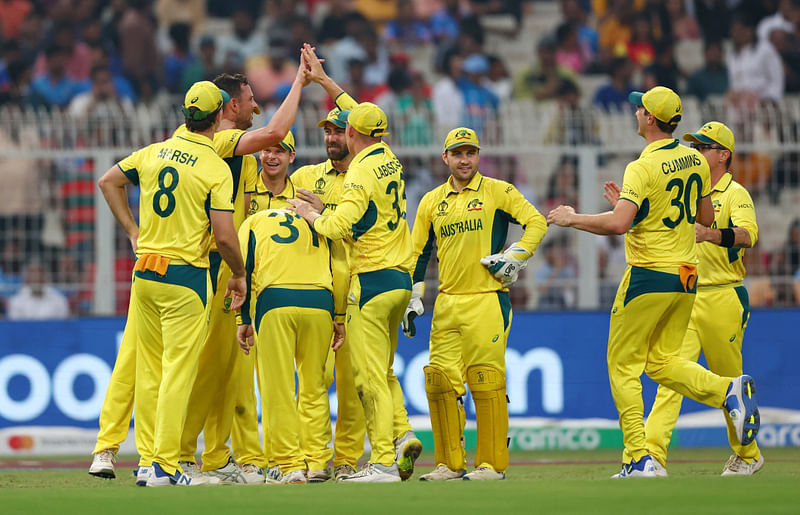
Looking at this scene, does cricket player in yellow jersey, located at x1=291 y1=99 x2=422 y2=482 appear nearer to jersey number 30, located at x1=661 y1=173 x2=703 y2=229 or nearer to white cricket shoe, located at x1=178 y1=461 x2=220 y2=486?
white cricket shoe, located at x1=178 y1=461 x2=220 y2=486

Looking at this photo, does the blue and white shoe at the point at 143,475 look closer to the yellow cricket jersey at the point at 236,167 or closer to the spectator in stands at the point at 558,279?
the yellow cricket jersey at the point at 236,167

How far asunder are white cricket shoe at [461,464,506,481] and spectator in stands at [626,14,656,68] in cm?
1186

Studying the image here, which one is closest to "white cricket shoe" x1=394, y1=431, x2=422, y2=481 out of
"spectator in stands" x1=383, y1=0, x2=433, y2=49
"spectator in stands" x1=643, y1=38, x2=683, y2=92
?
"spectator in stands" x1=643, y1=38, x2=683, y2=92

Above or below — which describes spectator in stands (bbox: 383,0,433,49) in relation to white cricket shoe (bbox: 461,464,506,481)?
above

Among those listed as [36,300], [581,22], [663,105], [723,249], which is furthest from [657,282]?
[581,22]

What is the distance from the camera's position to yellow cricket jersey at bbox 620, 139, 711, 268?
30.9ft

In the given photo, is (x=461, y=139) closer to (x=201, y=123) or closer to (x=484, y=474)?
(x=201, y=123)

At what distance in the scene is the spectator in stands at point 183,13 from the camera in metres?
21.2

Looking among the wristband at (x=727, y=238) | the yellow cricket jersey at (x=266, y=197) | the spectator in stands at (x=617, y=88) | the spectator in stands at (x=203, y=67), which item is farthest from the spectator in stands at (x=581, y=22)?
the yellow cricket jersey at (x=266, y=197)

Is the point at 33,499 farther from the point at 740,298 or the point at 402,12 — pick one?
the point at 402,12

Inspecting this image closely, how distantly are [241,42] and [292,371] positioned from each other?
12.5m

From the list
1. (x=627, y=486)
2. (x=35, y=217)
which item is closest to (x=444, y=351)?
(x=627, y=486)

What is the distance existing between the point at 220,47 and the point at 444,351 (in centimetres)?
1219

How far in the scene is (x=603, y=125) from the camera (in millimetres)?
14391
